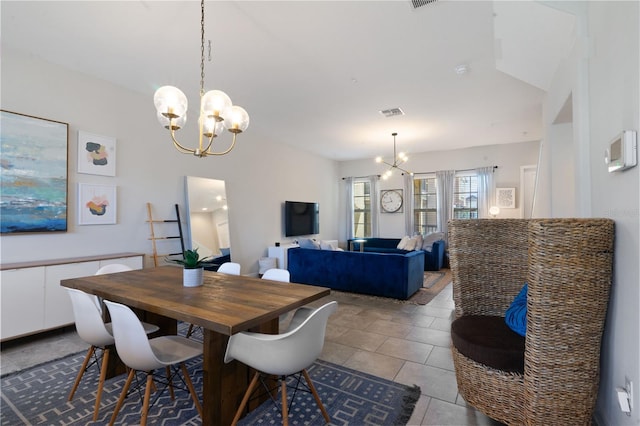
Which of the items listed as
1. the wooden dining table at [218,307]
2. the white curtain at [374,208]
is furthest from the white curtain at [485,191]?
the wooden dining table at [218,307]

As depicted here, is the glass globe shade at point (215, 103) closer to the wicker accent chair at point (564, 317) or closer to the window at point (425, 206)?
the wicker accent chair at point (564, 317)

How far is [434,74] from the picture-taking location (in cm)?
357

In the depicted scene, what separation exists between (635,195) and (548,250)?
405 mm

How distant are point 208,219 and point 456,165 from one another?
601 cm

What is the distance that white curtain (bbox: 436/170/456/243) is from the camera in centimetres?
758

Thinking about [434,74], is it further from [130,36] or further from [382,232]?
[382,232]

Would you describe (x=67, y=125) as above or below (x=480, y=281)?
above

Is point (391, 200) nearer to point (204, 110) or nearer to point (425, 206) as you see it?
point (425, 206)

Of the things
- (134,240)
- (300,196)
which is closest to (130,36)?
(134,240)

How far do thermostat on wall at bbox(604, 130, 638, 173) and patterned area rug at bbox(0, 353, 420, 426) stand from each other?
1.78 meters

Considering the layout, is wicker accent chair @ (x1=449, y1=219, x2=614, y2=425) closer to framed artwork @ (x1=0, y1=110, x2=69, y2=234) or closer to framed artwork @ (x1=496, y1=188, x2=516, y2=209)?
framed artwork @ (x1=0, y1=110, x2=69, y2=234)

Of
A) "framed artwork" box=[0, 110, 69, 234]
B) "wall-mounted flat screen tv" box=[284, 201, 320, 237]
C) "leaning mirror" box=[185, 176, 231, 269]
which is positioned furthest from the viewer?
"wall-mounted flat screen tv" box=[284, 201, 320, 237]

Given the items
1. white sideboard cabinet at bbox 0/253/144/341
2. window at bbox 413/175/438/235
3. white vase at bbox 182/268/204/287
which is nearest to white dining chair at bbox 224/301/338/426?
white vase at bbox 182/268/204/287

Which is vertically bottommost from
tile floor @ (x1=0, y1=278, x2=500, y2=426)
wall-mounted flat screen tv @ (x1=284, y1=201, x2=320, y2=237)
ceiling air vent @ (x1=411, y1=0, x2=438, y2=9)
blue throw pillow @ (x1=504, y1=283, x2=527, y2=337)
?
tile floor @ (x1=0, y1=278, x2=500, y2=426)
